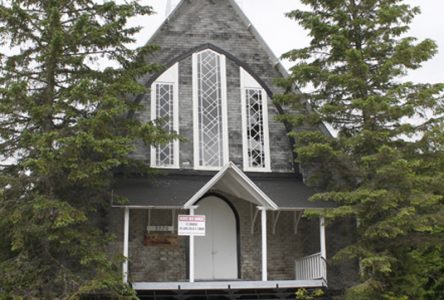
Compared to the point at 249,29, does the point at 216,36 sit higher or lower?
lower

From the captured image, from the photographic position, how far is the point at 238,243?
642 inches

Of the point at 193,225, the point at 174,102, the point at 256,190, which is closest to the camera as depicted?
the point at 193,225

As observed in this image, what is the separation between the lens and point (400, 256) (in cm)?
1359

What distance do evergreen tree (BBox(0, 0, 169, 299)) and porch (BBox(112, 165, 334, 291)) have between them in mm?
2006

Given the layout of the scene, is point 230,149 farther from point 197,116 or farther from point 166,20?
point 166,20

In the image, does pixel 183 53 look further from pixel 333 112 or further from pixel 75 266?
pixel 75 266

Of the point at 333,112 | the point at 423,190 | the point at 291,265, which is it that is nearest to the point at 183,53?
the point at 333,112

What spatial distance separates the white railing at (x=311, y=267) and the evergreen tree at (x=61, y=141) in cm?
516

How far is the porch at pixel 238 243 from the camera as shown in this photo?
582 inches

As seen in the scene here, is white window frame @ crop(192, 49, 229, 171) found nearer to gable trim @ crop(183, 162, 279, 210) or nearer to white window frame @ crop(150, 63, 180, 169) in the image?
white window frame @ crop(150, 63, 180, 169)

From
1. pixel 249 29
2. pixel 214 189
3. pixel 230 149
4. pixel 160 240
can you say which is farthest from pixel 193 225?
pixel 249 29

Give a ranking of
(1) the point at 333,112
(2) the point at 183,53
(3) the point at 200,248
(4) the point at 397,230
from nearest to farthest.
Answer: (4) the point at 397,230 → (1) the point at 333,112 → (3) the point at 200,248 → (2) the point at 183,53

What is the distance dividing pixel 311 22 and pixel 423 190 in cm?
502

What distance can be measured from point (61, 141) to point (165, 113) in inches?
217
